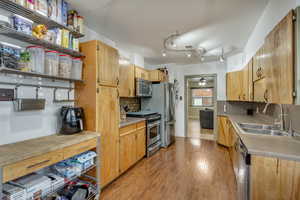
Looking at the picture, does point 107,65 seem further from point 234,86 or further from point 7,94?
point 234,86

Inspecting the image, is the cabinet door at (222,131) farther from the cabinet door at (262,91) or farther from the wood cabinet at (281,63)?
the wood cabinet at (281,63)

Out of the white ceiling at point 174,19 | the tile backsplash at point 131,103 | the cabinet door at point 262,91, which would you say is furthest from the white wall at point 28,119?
the cabinet door at point 262,91

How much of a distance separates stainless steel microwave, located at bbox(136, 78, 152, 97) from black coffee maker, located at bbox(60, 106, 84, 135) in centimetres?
186

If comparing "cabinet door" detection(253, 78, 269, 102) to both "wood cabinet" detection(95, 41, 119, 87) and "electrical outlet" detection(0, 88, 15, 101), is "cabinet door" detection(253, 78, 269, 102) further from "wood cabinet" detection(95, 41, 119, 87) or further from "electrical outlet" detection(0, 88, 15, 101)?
Result: "electrical outlet" detection(0, 88, 15, 101)

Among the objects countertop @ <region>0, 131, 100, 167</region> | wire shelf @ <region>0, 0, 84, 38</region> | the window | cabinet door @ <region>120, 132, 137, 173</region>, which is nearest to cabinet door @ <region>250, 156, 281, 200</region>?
countertop @ <region>0, 131, 100, 167</region>

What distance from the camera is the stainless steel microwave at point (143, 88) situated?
3564mm

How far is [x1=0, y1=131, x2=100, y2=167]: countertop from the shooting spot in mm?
1104

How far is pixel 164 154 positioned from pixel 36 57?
Answer: 3158 millimetres

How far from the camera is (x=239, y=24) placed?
243cm

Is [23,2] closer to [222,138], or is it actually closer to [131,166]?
[131,166]

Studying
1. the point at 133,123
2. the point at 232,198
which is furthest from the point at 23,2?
the point at 232,198

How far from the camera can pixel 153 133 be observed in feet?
11.8

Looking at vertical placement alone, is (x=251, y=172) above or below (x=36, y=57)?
below

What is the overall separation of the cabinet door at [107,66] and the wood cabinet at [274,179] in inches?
78.5
